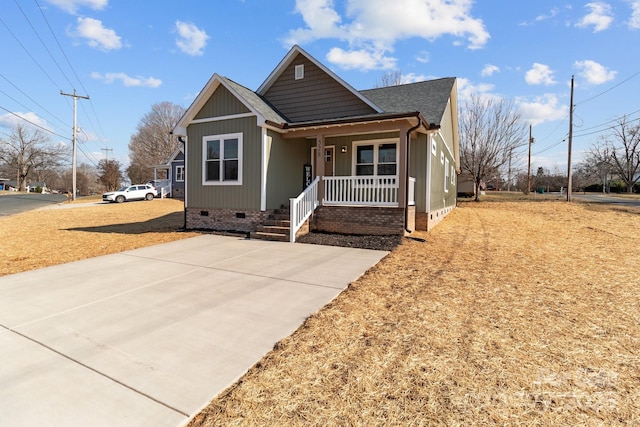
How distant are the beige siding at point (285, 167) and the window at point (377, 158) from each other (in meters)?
2.13

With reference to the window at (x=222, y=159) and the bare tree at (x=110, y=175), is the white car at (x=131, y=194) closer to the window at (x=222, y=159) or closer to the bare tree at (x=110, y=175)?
the bare tree at (x=110, y=175)

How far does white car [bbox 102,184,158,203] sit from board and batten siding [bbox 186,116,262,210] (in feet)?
65.8

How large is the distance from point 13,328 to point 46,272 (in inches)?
116

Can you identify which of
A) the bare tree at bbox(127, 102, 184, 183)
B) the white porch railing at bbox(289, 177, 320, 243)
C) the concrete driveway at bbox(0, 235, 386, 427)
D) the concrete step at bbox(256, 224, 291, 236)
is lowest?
the concrete driveway at bbox(0, 235, 386, 427)

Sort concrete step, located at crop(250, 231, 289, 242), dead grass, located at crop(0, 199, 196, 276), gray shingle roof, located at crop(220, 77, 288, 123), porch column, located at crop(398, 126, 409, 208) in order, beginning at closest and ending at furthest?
dead grass, located at crop(0, 199, 196, 276)
porch column, located at crop(398, 126, 409, 208)
concrete step, located at crop(250, 231, 289, 242)
gray shingle roof, located at crop(220, 77, 288, 123)

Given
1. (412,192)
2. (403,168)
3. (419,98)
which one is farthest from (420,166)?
(419,98)

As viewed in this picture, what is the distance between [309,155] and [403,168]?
4626 millimetres

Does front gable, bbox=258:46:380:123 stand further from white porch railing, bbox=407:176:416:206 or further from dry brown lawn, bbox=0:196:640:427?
dry brown lawn, bbox=0:196:640:427

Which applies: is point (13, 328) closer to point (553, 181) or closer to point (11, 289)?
point (11, 289)

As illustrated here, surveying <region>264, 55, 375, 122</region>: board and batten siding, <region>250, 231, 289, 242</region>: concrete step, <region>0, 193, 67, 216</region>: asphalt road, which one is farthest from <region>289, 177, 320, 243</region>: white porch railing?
<region>0, 193, 67, 216</region>: asphalt road

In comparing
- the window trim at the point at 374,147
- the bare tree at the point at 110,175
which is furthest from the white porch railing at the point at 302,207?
the bare tree at the point at 110,175

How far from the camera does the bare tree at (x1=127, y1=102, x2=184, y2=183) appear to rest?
49250 millimetres

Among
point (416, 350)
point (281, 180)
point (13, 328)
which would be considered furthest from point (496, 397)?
point (281, 180)

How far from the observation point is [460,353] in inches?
127
